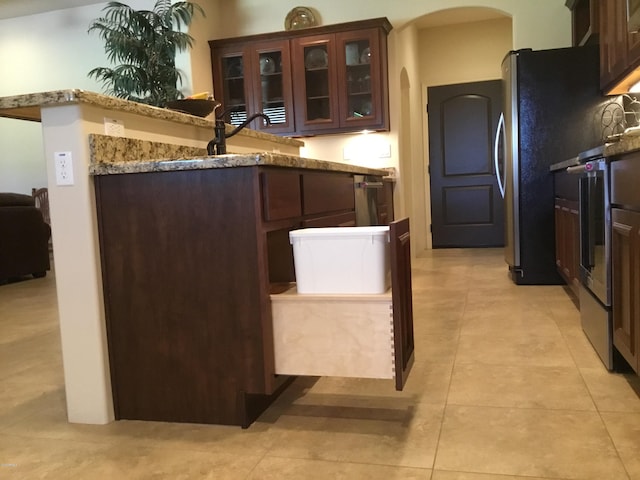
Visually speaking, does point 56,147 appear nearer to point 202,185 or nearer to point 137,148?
point 137,148

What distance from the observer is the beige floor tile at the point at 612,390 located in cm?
188

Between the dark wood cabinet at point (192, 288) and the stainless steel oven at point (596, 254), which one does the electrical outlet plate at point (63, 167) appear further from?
the stainless steel oven at point (596, 254)

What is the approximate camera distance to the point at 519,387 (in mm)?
2100

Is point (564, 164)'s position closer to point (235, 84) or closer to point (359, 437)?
point (359, 437)

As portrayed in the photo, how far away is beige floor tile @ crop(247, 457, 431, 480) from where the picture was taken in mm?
1502

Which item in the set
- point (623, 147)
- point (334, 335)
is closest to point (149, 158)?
point (334, 335)

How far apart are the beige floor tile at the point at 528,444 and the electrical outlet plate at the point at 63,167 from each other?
143 centimetres

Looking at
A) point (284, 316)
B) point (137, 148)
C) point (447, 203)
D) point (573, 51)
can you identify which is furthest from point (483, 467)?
point (447, 203)

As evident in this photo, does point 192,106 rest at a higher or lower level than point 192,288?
higher

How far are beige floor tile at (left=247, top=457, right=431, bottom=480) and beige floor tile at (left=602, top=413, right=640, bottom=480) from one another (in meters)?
0.53

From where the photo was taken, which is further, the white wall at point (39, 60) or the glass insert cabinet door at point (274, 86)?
the white wall at point (39, 60)

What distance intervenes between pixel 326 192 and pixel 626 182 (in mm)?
1124

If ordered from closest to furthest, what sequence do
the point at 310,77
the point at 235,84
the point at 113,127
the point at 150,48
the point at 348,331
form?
the point at 348,331 < the point at 113,127 < the point at 150,48 < the point at 310,77 < the point at 235,84

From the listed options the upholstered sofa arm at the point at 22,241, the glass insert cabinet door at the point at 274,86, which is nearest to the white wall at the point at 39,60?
the upholstered sofa arm at the point at 22,241
